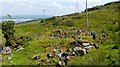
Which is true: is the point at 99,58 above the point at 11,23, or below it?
below

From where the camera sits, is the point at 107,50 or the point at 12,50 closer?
the point at 107,50

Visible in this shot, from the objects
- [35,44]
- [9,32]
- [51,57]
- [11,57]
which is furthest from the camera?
[9,32]

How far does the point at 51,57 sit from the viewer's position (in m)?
26.2

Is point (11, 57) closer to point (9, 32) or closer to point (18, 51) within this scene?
point (18, 51)

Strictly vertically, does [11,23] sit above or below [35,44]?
above

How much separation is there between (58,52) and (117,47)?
19.4ft

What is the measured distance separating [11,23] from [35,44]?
17.4 ft

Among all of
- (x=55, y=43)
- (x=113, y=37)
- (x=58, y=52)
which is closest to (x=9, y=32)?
(x=55, y=43)

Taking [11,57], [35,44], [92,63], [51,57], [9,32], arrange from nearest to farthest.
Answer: [92,63]
[51,57]
[11,57]
[35,44]
[9,32]

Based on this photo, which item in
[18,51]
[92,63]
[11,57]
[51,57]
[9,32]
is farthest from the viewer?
[9,32]

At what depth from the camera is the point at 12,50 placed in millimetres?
31703

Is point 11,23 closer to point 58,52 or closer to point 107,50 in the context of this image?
point 58,52

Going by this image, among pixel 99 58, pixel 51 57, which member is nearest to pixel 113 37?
pixel 99 58

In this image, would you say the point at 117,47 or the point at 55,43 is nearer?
the point at 117,47
